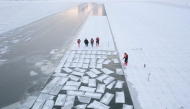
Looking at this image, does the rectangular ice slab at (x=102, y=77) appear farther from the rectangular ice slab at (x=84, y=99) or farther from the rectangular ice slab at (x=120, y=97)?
the rectangular ice slab at (x=84, y=99)

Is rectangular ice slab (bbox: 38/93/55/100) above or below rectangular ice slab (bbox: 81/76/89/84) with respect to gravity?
below

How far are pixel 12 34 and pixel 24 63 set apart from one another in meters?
11.3

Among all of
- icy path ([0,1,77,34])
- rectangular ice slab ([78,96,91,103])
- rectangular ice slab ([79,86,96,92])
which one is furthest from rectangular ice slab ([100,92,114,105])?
icy path ([0,1,77,34])

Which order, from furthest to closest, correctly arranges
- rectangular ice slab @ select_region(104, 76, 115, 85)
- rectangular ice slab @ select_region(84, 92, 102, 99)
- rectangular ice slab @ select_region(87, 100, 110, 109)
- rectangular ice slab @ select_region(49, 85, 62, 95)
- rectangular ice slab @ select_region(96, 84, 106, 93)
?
1. rectangular ice slab @ select_region(104, 76, 115, 85)
2. rectangular ice slab @ select_region(96, 84, 106, 93)
3. rectangular ice slab @ select_region(49, 85, 62, 95)
4. rectangular ice slab @ select_region(84, 92, 102, 99)
5. rectangular ice slab @ select_region(87, 100, 110, 109)

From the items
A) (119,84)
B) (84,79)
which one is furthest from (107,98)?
(84,79)

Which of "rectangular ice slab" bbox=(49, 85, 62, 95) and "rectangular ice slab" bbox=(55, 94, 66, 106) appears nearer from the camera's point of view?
"rectangular ice slab" bbox=(55, 94, 66, 106)

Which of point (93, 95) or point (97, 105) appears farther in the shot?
point (93, 95)

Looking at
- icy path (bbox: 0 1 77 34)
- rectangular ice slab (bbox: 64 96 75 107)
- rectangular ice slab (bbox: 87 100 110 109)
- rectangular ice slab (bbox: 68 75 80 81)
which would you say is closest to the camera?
rectangular ice slab (bbox: 87 100 110 109)

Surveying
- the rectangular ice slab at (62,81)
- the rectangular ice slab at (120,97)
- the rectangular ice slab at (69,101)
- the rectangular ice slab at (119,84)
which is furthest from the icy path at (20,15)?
the rectangular ice slab at (120,97)

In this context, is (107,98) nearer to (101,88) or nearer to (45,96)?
(101,88)

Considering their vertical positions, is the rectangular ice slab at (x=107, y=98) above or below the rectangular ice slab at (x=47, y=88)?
below

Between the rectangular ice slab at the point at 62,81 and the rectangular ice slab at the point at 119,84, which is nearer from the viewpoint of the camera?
the rectangular ice slab at the point at 119,84

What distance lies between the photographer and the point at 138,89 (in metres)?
8.80

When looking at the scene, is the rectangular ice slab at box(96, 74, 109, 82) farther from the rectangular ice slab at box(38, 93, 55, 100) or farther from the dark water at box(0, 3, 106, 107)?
the dark water at box(0, 3, 106, 107)
